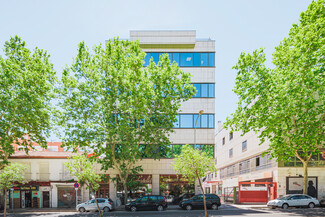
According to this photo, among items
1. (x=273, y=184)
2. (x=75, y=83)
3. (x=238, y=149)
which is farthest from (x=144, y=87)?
(x=238, y=149)

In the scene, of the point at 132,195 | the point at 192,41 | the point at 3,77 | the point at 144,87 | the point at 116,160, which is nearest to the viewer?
the point at 3,77

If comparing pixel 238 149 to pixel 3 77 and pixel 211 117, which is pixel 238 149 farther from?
pixel 3 77

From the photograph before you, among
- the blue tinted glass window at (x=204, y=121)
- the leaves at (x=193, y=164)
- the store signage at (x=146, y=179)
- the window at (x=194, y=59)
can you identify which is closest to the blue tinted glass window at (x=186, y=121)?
the blue tinted glass window at (x=204, y=121)

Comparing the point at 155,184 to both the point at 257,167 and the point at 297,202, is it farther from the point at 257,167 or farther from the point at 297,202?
the point at 297,202

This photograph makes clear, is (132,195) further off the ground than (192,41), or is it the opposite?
(192,41)

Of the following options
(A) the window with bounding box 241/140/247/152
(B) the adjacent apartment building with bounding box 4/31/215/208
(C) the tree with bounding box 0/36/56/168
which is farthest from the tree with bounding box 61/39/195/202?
(A) the window with bounding box 241/140/247/152

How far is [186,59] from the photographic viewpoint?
3612 cm

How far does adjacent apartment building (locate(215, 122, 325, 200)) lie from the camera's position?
32.7 meters

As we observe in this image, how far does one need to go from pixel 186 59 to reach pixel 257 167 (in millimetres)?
16774

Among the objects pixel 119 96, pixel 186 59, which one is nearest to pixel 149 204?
pixel 119 96

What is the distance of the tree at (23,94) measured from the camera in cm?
2431

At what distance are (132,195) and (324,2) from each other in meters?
25.5

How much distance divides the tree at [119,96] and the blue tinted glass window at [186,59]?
7.03 metres

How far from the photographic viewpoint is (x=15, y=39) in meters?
25.7
